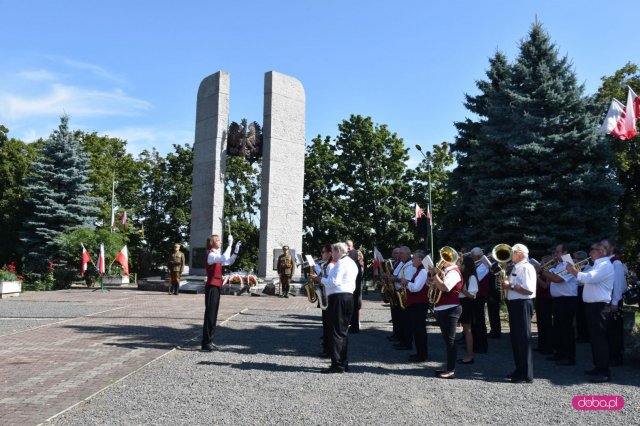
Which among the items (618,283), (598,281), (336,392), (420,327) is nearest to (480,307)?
(420,327)

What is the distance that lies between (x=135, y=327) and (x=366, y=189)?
29895mm

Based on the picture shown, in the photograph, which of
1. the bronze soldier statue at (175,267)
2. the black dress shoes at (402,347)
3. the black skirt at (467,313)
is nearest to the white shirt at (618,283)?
the black skirt at (467,313)

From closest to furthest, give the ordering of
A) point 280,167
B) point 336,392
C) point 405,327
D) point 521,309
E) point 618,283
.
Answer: point 336,392, point 521,309, point 618,283, point 405,327, point 280,167

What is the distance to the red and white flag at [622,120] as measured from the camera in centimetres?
1338

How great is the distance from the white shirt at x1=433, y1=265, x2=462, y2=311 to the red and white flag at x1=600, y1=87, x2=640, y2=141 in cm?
841

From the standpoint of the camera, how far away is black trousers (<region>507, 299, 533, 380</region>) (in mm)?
7234

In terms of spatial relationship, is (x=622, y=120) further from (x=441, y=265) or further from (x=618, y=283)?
(x=441, y=265)

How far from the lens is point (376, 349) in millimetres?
9742

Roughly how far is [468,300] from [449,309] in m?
1.70

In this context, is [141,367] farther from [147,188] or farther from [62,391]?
[147,188]

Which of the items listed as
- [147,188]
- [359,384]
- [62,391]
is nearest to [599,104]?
[359,384]

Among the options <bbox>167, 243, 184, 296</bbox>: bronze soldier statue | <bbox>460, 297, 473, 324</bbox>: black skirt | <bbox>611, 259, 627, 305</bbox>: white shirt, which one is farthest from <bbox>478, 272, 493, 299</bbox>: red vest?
<bbox>167, 243, 184, 296</bbox>: bronze soldier statue

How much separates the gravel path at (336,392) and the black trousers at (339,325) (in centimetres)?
24

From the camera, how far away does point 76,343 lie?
955 centimetres
